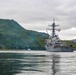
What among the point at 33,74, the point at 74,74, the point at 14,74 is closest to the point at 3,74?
the point at 14,74

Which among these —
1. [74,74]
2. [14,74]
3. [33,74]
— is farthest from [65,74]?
[14,74]

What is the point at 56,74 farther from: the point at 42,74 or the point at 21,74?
the point at 21,74

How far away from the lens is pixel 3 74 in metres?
48.5

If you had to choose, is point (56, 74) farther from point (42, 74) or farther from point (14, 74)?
point (14, 74)

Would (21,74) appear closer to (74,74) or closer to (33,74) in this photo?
(33,74)

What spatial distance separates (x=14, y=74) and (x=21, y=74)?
114 cm

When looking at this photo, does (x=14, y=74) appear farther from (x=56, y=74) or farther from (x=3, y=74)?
(x=56, y=74)

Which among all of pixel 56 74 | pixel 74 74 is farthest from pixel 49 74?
pixel 74 74

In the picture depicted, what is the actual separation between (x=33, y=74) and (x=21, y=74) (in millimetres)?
1953

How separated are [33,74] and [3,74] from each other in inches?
191

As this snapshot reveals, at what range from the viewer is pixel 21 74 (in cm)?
4938

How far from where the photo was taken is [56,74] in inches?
1938

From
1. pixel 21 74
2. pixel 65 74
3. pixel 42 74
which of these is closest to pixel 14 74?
pixel 21 74

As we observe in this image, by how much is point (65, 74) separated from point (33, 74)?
5265 mm
